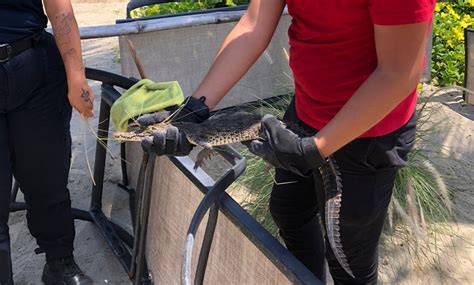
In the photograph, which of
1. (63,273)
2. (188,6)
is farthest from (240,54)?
(188,6)

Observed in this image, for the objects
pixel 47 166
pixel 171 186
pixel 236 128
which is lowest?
pixel 47 166

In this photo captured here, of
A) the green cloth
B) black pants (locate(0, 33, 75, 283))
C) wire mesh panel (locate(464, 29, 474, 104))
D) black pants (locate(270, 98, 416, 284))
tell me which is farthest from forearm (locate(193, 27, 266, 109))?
wire mesh panel (locate(464, 29, 474, 104))

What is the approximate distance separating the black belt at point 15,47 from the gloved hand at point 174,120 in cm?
82

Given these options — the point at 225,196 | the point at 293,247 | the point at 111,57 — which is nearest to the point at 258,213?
the point at 293,247

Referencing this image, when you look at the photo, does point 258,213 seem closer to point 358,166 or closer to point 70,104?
point 70,104

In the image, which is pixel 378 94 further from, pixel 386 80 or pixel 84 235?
pixel 84 235

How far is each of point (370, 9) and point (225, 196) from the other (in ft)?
2.07

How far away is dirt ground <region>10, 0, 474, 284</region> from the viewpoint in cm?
280

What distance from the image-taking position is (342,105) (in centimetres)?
162

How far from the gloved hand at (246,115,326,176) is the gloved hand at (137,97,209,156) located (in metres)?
0.21

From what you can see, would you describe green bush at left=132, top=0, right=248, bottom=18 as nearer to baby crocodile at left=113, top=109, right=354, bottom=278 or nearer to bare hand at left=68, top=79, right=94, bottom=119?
bare hand at left=68, top=79, right=94, bottom=119

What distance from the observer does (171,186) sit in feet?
6.71

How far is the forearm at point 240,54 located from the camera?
1857 millimetres

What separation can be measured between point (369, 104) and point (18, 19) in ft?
4.80
